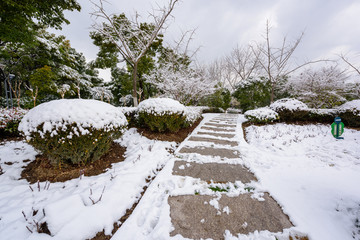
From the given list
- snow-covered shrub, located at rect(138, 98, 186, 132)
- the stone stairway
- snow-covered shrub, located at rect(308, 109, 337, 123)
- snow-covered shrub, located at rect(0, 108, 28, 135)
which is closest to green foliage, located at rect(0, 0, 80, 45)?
snow-covered shrub, located at rect(0, 108, 28, 135)

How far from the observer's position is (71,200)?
164 cm

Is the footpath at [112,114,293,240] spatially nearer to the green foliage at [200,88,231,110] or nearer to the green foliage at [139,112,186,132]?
the green foliage at [139,112,186,132]

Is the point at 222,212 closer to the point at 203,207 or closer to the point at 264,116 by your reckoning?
the point at 203,207

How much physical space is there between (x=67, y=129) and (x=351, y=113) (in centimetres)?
983

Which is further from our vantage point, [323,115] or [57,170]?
[323,115]

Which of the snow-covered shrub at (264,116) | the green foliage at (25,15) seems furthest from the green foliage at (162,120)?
the green foliage at (25,15)

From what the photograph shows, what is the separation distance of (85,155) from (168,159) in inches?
67.9

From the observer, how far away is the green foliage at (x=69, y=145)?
2148 millimetres

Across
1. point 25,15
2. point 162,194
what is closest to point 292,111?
point 162,194

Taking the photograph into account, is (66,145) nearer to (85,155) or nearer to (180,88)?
(85,155)

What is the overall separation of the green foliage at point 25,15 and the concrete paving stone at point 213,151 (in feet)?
21.3

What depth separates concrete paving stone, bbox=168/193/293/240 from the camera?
1368 mm

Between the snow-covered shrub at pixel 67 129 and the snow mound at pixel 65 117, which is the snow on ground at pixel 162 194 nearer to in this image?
the snow-covered shrub at pixel 67 129

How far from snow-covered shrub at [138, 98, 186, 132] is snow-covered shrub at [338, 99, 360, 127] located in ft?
23.8
